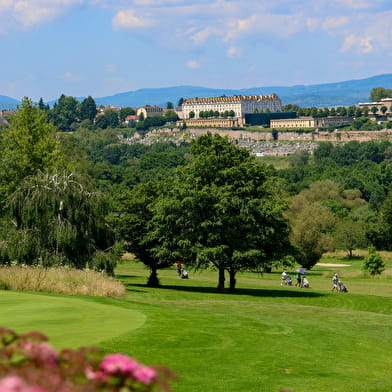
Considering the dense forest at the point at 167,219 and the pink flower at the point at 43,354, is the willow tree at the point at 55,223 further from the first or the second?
the pink flower at the point at 43,354

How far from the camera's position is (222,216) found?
1554 inches

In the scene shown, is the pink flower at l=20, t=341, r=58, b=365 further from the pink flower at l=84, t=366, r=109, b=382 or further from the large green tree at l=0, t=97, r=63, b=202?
the large green tree at l=0, t=97, r=63, b=202

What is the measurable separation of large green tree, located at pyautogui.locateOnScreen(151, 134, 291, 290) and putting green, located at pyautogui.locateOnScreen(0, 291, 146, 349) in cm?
2018

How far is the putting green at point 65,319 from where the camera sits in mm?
13398

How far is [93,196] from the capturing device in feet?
123

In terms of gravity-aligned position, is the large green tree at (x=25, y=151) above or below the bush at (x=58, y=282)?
above

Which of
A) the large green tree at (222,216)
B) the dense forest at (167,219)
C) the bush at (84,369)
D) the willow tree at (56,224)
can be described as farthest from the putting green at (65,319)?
the large green tree at (222,216)

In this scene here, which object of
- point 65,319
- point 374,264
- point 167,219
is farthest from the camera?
point 374,264

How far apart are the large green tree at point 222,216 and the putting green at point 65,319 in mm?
20182

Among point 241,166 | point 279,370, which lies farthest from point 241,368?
point 241,166

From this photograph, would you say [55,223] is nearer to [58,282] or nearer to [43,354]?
[58,282]

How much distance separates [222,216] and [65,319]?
2467 cm

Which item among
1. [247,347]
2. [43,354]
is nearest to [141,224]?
[247,347]

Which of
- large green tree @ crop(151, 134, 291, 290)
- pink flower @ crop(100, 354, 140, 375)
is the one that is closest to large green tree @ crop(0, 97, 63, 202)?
large green tree @ crop(151, 134, 291, 290)
